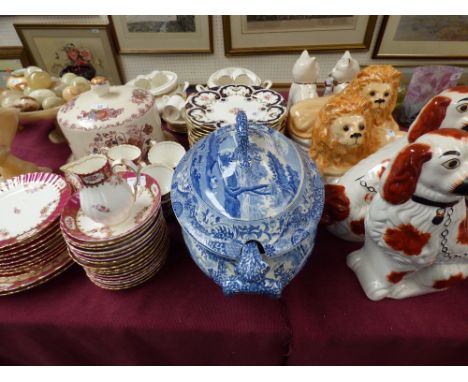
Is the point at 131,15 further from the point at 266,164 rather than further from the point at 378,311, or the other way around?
the point at 378,311

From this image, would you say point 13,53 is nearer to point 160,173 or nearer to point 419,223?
point 160,173

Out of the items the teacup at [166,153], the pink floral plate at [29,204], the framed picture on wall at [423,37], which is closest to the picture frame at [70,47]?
the teacup at [166,153]

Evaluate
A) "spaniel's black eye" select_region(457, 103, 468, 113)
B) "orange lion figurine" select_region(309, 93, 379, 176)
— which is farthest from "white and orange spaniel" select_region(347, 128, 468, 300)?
"orange lion figurine" select_region(309, 93, 379, 176)

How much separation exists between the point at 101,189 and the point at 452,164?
72 centimetres

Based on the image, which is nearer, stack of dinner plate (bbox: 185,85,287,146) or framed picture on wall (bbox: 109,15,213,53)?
stack of dinner plate (bbox: 185,85,287,146)

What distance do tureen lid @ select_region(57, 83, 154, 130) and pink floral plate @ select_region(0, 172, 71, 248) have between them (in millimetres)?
196

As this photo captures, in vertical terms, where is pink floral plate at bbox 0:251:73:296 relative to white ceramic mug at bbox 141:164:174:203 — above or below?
below

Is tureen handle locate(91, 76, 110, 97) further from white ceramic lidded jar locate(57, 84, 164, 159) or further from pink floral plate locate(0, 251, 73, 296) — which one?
pink floral plate locate(0, 251, 73, 296)

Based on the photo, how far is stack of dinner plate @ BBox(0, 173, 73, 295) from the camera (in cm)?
79

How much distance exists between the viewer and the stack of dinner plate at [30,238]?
79 cm

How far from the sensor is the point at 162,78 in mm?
1538

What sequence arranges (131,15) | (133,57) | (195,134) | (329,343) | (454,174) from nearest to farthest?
(454,174) → (329,343) → (195,134) → (131,15) → (133,57)

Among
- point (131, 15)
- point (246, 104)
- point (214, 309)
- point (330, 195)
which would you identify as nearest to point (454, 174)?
point (330, 195)

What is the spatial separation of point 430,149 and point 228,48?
5.08ft
